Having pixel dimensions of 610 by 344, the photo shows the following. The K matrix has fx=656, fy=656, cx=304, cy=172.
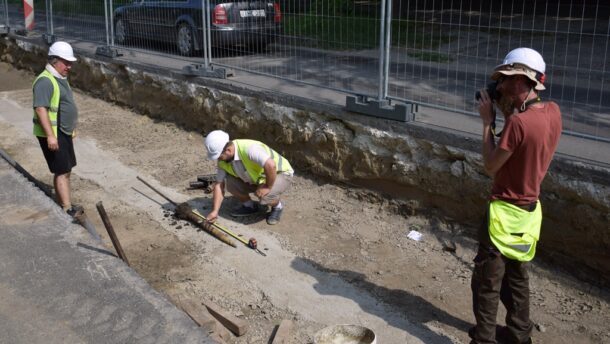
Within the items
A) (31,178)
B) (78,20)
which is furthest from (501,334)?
(78,20)

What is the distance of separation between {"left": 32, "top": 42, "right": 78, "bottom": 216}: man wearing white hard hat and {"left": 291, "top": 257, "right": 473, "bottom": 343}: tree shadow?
2.23m

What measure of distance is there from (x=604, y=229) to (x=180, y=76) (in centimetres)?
610

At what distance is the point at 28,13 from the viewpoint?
13430mm

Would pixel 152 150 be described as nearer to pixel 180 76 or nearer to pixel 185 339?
pixel 180 76

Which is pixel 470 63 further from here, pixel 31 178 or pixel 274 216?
pixel 31 178

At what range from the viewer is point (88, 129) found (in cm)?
1000

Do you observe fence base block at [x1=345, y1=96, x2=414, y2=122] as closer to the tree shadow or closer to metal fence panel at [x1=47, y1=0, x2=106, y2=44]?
the tree shadow

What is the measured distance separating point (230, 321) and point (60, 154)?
273 centimetres

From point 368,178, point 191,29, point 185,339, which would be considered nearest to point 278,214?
point 368,178

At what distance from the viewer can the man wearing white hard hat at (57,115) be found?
5.91 m

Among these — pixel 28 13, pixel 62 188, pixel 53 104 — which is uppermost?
pixel 28 13

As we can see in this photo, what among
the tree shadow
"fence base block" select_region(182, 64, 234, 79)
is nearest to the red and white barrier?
"fence base block" select_region(182, 64, 234, 79)

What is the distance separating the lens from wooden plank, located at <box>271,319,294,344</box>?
4.34m

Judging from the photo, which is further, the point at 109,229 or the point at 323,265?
the point at 323,265
